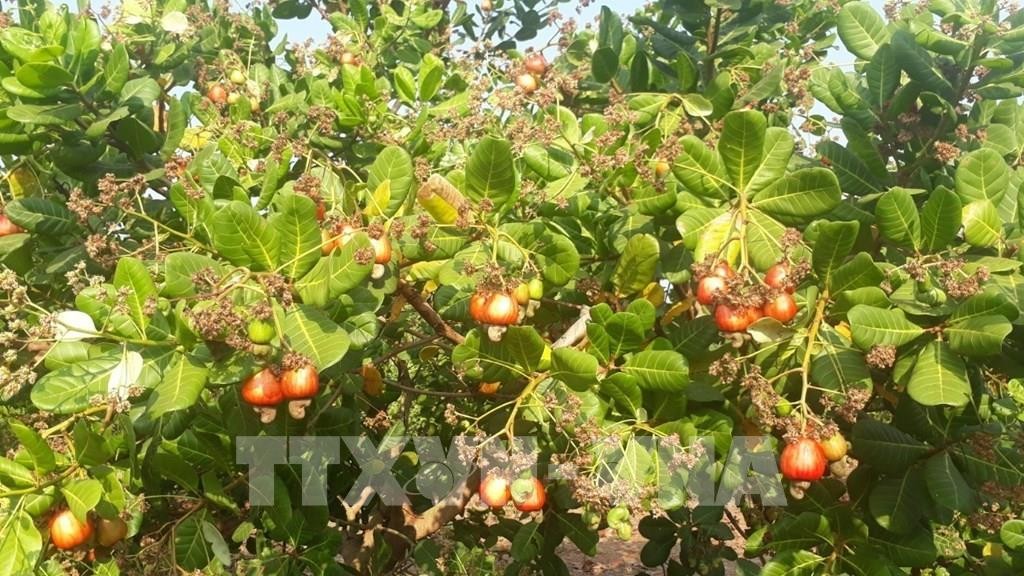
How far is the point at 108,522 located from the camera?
2.12 m

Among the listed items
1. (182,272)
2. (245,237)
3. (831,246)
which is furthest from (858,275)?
(182,272)

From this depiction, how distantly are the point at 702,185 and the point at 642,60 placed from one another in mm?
867

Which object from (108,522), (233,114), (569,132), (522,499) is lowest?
(108,522)

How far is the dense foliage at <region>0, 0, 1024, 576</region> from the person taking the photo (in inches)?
69.9

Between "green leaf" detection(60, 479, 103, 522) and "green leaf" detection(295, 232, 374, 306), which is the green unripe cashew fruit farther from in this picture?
"green leaf" detection(60, 479, 103, 522)

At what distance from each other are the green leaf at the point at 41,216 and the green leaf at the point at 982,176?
2.21m

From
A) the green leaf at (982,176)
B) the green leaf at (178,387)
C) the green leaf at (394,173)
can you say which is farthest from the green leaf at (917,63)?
the green leaf at (178,387)

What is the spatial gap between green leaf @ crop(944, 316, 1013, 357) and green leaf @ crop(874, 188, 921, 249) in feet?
0.66

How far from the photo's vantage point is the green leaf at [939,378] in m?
1.73

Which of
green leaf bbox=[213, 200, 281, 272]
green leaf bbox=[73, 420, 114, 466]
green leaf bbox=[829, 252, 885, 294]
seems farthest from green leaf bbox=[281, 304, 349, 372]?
green leaf bbox=[829, 252, 885, 294]

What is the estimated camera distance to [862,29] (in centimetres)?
250

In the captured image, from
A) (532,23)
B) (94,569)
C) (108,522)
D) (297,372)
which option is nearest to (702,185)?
(297,372)

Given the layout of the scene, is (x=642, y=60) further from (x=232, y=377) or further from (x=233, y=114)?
(x=232, y=377)

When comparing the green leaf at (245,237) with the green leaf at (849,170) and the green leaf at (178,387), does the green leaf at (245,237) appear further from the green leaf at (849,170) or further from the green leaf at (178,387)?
the green leaf at (849,170)
